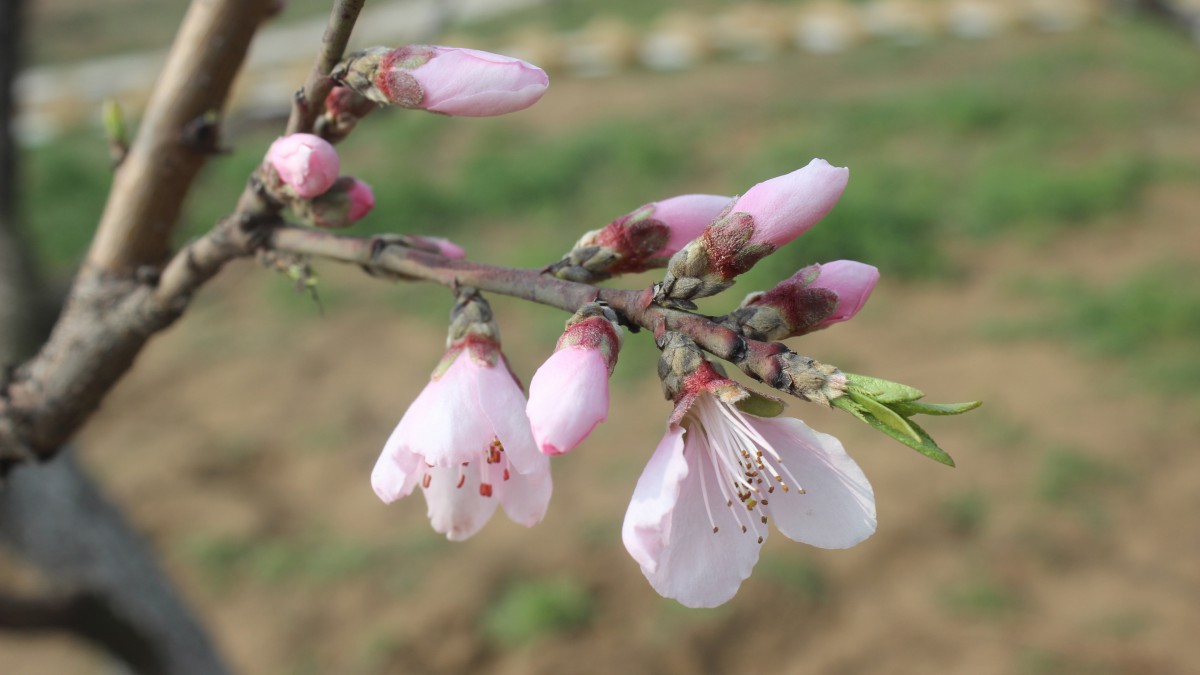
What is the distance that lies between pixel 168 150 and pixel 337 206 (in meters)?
0.47

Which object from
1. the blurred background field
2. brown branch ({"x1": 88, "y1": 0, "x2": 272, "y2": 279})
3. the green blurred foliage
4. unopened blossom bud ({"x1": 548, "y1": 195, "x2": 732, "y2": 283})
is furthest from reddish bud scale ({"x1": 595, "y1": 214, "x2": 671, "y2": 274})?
the green blurred foliage

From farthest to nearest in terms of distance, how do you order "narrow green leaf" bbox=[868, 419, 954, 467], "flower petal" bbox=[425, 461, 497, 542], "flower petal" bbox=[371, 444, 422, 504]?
"flower petal" bbox=[425, 461, 497, 542], "flower petal" bbox=[371, 444, 422, 504], "narrow green leaf" bbox=[868, 419, 954, 467]

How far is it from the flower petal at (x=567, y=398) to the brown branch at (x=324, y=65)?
0.35 meters

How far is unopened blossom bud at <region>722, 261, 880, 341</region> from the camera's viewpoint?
94 cm

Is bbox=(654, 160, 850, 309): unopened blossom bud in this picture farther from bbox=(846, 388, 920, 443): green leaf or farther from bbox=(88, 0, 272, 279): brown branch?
bbox=(88, 0, 272, 279): brown branch

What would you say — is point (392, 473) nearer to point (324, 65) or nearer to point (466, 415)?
point (466, 415)

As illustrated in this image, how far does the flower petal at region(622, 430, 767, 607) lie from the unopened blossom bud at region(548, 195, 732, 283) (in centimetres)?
18

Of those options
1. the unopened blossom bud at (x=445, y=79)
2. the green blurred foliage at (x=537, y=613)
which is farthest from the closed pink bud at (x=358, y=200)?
the green blurred foliage at (x=537, y=613)

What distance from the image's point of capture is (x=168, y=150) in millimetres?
1422

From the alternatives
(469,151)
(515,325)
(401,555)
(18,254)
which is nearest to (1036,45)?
(469,151)

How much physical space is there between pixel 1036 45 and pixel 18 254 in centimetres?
1074

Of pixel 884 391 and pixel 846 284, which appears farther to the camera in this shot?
pixel 846 284

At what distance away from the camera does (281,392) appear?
20.0ft

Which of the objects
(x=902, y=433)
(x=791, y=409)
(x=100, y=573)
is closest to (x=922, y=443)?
(x=902, y=433)
